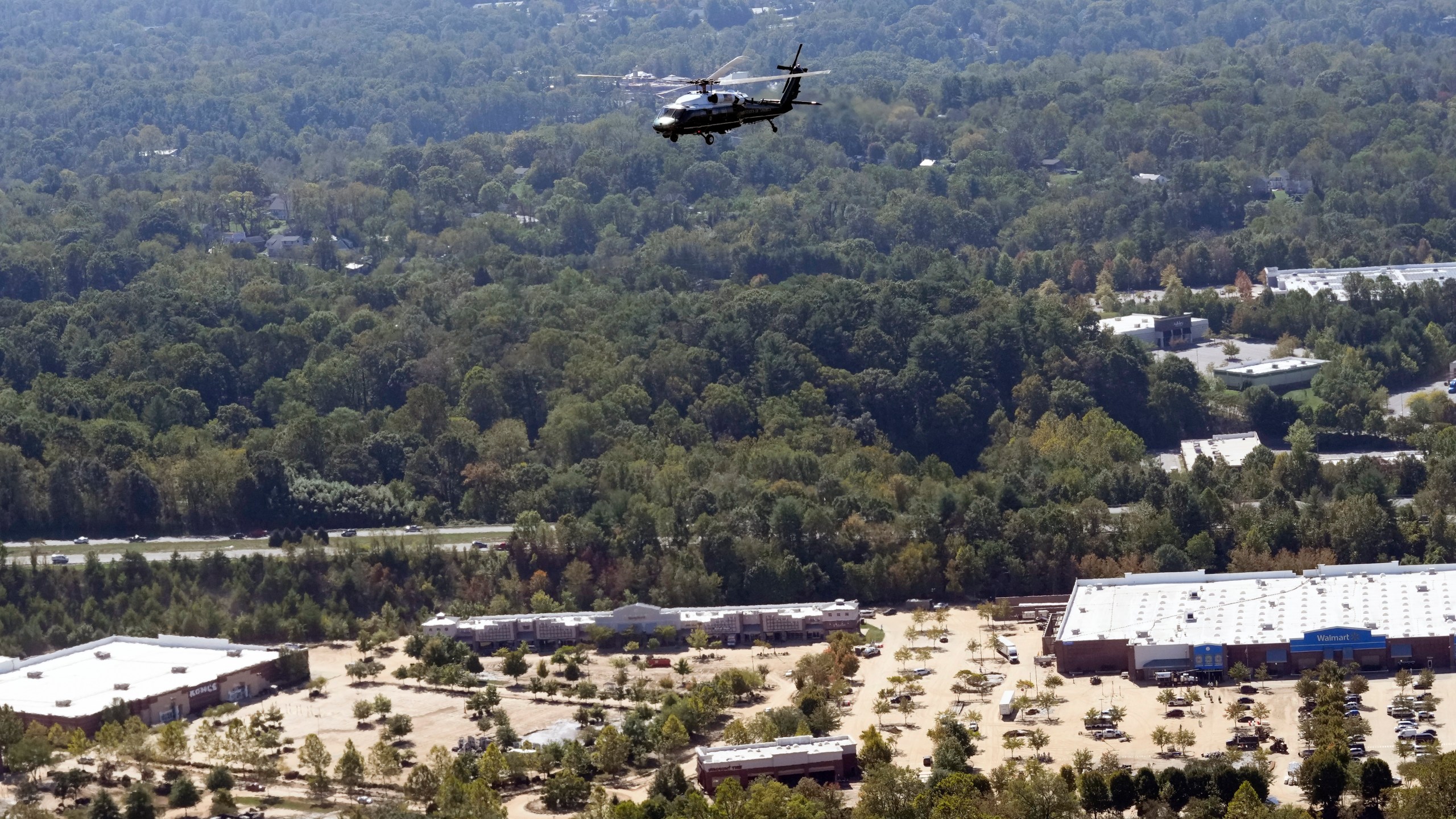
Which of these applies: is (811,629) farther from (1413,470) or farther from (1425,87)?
(1425,87)

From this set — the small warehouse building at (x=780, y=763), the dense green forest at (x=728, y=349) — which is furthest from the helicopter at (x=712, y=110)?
the dense green forest at (x=728, y=349)

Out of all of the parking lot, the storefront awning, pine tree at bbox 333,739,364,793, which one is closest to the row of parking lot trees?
the parking lot

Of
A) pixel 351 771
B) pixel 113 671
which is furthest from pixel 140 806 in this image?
pixel 113 671

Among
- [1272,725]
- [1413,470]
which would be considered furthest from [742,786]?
[1413,470]

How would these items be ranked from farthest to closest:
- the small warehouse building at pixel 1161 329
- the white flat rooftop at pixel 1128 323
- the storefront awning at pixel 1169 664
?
the white flat rooftop at pixel 1128 323, the small warehouse building at pixel 1161 329, the storefront awning at pixel 1169 664

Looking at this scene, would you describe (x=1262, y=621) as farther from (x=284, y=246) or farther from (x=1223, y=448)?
(x=284, y=246)

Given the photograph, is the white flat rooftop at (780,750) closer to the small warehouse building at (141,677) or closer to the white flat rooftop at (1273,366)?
the small warehouse building at (141,677)
